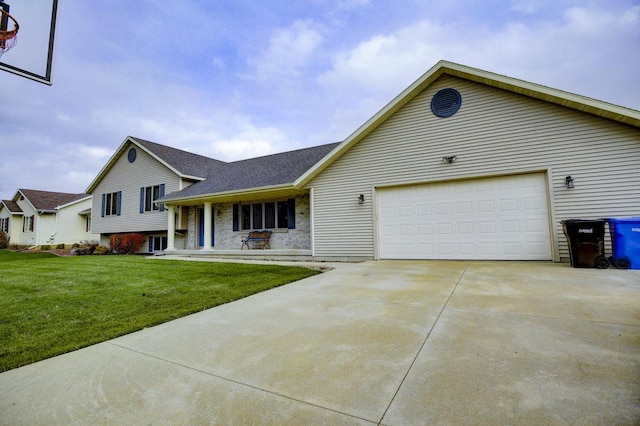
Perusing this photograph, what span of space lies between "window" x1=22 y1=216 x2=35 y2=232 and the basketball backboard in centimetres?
2684

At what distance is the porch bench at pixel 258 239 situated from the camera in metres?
12.6

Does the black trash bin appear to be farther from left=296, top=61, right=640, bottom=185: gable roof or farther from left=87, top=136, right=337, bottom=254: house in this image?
left=87, top=136, right=337, bottom=254: house

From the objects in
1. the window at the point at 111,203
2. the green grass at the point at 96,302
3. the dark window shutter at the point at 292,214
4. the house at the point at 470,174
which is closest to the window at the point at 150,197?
the window at the point at 111,203

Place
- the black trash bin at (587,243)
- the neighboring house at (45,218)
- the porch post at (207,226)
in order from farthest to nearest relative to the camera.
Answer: the neighboring house at (45,218), the porch post at (207,226), the black trash bin at (587,243)

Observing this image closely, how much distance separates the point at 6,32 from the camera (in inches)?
175

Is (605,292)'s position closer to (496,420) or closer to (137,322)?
(496,420)

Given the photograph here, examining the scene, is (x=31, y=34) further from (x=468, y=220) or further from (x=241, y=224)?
(x=468, y=220)

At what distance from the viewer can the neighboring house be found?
75.3 ft

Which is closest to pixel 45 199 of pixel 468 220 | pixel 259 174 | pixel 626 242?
pixel 259 174

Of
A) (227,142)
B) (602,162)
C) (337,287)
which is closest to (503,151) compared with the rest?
(602,162)

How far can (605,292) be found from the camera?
4020 millimetres

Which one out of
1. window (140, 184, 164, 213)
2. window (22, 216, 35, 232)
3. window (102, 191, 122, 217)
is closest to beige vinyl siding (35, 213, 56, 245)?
window (22, 216, 35, 232)

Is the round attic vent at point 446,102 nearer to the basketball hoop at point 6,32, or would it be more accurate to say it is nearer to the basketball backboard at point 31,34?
the basketball backboard at point 31,34

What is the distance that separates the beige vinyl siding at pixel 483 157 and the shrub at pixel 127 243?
38.9 ft
